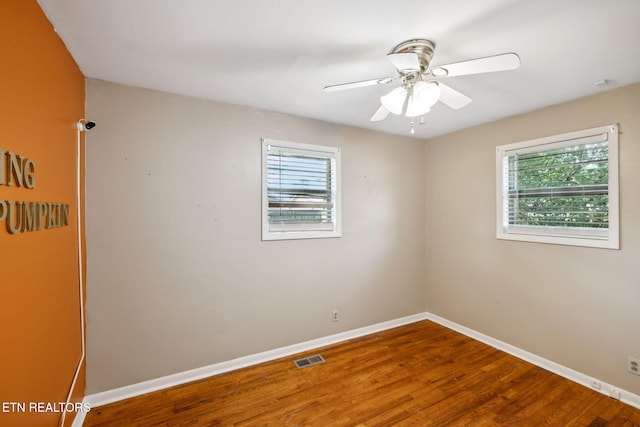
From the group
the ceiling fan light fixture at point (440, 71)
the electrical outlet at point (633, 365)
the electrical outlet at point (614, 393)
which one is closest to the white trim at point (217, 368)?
the electrical outlet at point (614, 393)

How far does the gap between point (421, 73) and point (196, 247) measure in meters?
2.22

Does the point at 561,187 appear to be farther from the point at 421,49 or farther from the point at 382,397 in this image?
the point at 382,397

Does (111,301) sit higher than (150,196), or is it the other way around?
(150,196)

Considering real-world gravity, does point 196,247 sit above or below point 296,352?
above

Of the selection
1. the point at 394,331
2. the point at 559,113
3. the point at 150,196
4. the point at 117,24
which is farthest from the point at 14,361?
the point at 559,113

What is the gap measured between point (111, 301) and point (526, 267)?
3.80 meters

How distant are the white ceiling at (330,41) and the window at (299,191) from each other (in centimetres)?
65

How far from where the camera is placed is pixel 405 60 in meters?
1.43

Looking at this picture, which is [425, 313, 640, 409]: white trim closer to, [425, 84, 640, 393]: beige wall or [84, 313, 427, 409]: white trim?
[425, 84, 640, 393]: beige wall

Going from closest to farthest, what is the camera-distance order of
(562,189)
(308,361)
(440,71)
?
1. (440,71)
2. (562,189)
3. (308,361)

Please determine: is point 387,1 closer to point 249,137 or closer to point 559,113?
point 249,137

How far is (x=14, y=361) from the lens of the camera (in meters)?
1.09

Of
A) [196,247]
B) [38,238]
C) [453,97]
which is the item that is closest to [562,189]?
[453,97]

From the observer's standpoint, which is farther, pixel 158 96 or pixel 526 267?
pixel 526 267
